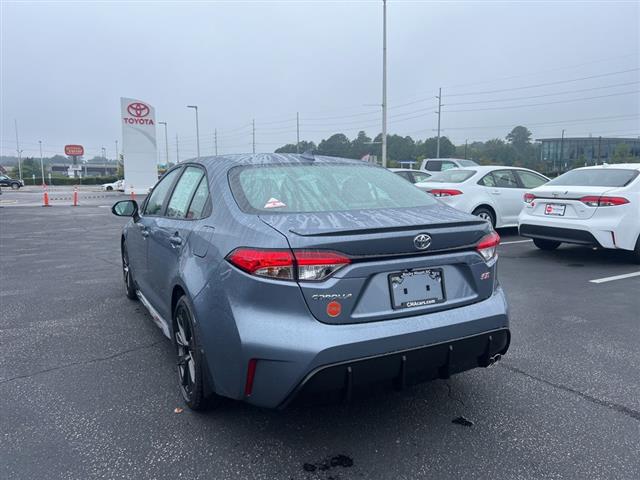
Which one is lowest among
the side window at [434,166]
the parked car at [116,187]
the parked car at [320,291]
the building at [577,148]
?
the parked car at [116,187]

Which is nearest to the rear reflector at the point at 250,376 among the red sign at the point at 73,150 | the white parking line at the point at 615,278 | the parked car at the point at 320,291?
the parked car at the point at 320,291

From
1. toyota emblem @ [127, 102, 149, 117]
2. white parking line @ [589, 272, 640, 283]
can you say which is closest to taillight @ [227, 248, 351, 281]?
white parking line @ [589, 272, 640, 283]

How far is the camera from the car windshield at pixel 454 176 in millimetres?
9906

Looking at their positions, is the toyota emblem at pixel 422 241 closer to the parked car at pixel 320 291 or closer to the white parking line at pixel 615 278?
the parked car at pixel 320 291

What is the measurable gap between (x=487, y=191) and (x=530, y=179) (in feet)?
4.57

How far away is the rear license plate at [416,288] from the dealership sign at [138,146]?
30.7 metres

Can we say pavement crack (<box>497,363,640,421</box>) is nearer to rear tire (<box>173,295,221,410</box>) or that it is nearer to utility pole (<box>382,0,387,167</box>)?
rear tire (<box>173,295,221,410</box>)

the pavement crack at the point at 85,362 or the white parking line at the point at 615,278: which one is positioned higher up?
the white parking line at the point at 615,278

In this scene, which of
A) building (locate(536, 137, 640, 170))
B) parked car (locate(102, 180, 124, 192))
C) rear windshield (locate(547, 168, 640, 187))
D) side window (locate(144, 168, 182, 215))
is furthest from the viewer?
building (locate(536, 137, 640, 170))

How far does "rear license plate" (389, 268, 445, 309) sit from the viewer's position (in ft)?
7.97

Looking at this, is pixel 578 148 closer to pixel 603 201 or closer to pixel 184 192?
pixel 603 201

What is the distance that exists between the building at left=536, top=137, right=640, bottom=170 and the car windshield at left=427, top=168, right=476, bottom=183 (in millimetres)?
63318

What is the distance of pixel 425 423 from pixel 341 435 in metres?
0.51

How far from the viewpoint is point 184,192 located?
3.56m
